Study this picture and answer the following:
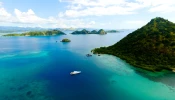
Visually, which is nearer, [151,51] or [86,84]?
[86,84]

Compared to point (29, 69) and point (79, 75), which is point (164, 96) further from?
point (29, 69)

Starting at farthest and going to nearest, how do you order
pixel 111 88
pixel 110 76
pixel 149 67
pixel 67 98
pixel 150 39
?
pixel 150 39, pixel 149 67, pixel 110 76, pixel 111 88, pixel 67 98

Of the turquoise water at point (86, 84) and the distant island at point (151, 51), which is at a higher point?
the distant island at point (151, 51)

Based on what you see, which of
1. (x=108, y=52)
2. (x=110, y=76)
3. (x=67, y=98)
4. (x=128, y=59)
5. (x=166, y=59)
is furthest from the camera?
(x=108, y=52)

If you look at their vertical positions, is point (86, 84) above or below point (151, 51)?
below

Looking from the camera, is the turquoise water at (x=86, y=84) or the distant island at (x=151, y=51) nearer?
the turquoise water at (x=86, y=84)

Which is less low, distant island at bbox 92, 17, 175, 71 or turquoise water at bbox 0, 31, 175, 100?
distant island at bbox 92, 17, 175, 71

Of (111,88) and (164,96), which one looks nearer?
(164,96)

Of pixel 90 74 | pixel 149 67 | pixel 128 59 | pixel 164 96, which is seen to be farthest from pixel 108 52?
pixel 164 96

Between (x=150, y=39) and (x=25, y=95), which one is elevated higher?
(x=150, y=39)

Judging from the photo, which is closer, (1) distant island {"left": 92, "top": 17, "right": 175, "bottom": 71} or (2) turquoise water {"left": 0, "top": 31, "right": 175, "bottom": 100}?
(2) turquoise water {"left": 0, "top": 31, "right": 175, "bottom": 100}

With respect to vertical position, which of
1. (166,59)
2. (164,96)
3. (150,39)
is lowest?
(164,96)
